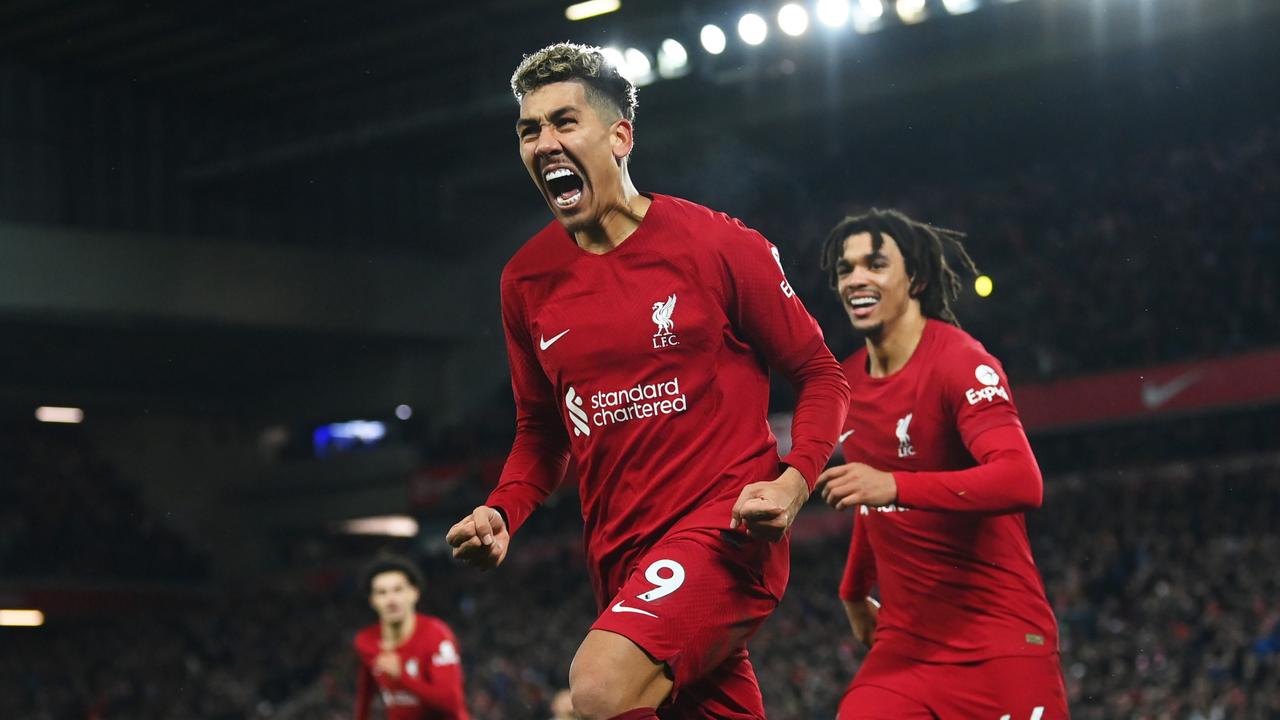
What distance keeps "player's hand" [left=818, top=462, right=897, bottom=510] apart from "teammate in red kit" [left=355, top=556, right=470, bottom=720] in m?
4.66

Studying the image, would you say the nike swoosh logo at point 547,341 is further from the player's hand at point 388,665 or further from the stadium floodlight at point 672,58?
the stadium floodlight at point 672,58

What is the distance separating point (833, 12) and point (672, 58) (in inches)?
112

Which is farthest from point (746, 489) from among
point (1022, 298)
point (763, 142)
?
point (763, 142)

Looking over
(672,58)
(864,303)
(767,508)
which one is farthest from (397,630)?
(672,58)

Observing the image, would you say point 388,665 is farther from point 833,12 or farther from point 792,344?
point 833,12

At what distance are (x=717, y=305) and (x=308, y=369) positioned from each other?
32.2m

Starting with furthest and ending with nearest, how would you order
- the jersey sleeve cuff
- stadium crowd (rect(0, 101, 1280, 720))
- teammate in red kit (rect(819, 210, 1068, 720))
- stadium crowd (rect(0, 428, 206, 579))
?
stadium crowd (rect(0, 428, 206, 579)) < stadium crowd (rect(0, 101, 1280, 720)) < teammate in red kit (rect(819, 210, 1068, 720)) < the jersey sleeve cuff

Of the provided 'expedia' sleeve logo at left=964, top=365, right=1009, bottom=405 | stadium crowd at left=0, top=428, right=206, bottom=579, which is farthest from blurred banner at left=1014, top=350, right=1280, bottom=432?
stadium crowd at left=0, top=428, right=206, bottom=579

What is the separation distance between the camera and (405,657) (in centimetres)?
848

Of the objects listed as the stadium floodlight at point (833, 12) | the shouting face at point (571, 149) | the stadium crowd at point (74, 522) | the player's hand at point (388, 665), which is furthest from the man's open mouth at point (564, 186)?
the stadium crowd at point (74, 522)

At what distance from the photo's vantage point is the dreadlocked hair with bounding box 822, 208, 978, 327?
201 inches

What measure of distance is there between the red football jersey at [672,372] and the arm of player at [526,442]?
0.05 metres

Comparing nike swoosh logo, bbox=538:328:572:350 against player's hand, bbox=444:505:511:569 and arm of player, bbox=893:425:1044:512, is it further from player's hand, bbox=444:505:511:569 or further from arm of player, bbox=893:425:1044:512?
arm of player, bbox=893:425:1044:512

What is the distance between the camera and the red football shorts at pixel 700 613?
337 cm
